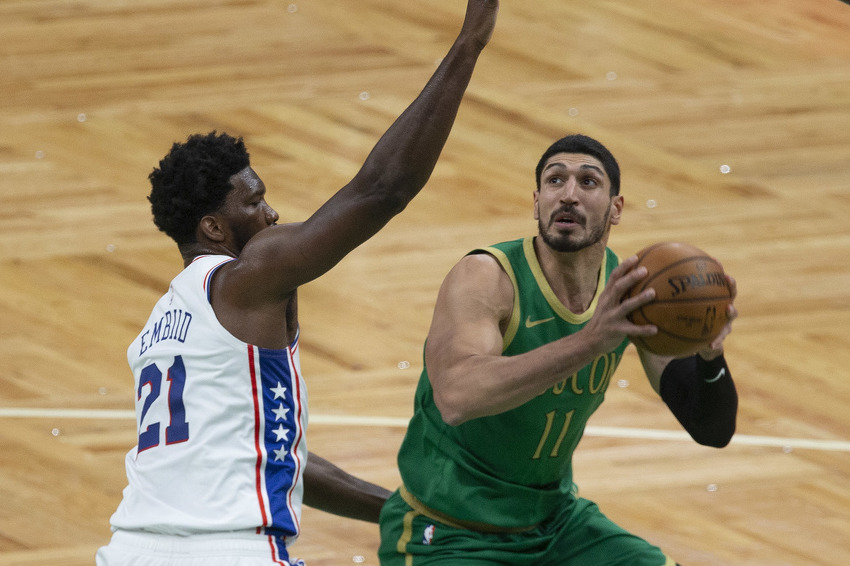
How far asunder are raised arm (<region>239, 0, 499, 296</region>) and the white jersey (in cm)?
23

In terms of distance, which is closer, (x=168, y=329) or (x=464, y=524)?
(x=168, y=329)

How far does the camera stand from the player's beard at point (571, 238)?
4.38m

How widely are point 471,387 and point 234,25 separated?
21.1 feet

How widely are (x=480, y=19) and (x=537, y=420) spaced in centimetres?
138

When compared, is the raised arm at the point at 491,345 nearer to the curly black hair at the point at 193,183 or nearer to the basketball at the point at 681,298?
the basketball at the point at 681,298

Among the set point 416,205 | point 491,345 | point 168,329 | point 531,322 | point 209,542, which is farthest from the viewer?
point 416,205

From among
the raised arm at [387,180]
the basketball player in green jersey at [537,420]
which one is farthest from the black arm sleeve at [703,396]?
the raised arm at [387,180]

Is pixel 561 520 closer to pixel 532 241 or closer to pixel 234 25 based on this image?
pixel 532 241

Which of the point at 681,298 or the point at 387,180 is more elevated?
the point at 387,180

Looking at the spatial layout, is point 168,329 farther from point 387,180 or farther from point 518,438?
point 518,438

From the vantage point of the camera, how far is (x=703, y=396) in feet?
14.7

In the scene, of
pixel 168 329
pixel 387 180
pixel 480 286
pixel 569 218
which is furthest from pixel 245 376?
pixel 569 218

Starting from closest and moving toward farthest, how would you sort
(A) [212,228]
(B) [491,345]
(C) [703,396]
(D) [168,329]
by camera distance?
(D) [168,329], (B) [491,345], (A) [212,228], (C) [703,396]

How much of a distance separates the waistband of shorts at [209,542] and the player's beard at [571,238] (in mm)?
1335
